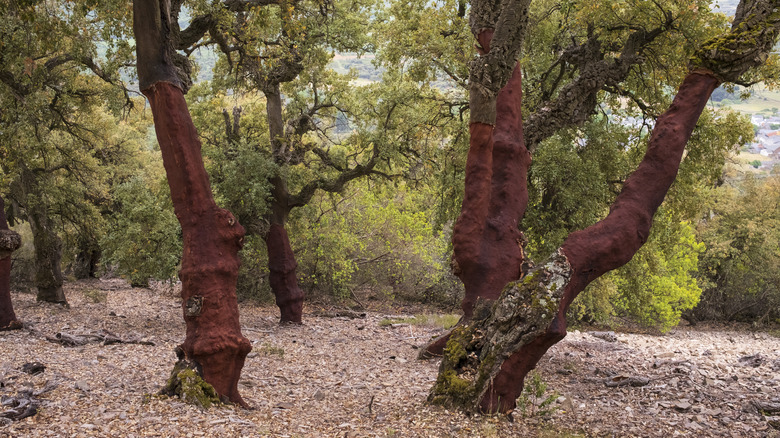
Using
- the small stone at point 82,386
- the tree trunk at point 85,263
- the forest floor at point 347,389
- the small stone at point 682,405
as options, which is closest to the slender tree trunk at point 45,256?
the forest floor at point 347,389

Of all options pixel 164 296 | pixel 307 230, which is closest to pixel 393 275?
pixel 307 230

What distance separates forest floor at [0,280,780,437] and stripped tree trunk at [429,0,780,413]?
0.38m

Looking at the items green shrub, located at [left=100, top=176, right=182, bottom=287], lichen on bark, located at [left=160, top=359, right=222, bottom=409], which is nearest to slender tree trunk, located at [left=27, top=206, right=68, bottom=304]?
green shrub, located at [left=100, top=176, right=182, bottom=287]

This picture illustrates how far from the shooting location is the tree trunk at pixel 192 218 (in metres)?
6.75

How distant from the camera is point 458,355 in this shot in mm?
6422

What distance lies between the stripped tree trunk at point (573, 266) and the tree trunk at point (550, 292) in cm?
1

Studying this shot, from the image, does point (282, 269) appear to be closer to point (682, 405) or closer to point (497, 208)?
point (497, 208)

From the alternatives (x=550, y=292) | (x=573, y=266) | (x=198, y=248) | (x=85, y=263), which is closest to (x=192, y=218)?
(x=198, y=248)

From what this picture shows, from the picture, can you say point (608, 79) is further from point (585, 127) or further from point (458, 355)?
point (458, 355)

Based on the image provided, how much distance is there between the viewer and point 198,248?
22.4 ft

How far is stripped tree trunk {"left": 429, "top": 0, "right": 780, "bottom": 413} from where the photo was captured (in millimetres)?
6004

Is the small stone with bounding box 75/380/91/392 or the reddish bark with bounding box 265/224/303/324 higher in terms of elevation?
the reddish bark with bounding box 265/224/303/324

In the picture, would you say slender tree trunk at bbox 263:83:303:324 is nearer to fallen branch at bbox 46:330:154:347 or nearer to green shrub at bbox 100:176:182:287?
green shrub at bbox 100:176:182:287

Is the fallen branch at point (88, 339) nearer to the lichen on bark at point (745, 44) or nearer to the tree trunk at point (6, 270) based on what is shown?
the tree trunk at point (6, 270)
